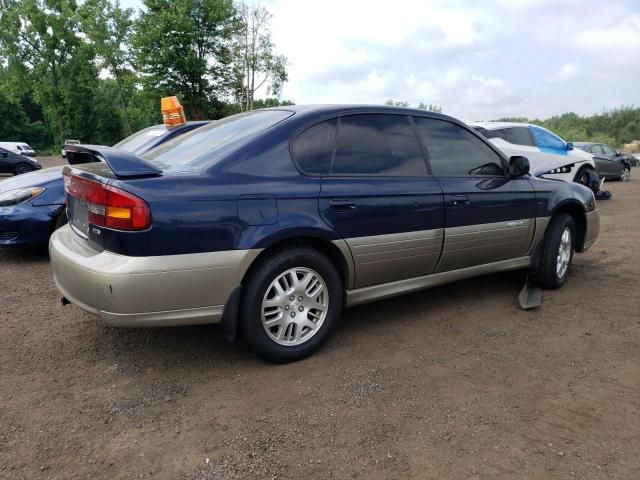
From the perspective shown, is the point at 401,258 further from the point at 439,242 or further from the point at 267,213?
the point at 267,213

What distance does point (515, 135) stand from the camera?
9.80m

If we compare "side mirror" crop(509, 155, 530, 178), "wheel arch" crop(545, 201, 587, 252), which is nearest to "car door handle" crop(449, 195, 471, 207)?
"side mirror" crop(509, 155, 530, 178)

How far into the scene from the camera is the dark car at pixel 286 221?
2.63m

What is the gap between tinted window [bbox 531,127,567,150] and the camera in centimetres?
995

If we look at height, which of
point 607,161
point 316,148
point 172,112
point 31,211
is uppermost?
point 172,112

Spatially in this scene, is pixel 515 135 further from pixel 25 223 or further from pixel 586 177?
pixel 25 223

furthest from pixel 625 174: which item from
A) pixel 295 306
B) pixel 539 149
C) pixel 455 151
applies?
pixel 295 306

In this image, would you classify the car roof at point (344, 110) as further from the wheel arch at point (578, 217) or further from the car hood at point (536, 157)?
the car hood at point (536, 157)

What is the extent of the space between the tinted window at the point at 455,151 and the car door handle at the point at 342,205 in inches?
35.4

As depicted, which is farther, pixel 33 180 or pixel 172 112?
pixel 172 112

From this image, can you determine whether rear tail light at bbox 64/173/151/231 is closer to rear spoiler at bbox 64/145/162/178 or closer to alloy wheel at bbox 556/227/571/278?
rear spoiler at bbox 64/145/162/178

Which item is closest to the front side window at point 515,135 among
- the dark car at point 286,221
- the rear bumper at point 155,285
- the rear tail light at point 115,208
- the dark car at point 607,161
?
the dark car at point 286,221

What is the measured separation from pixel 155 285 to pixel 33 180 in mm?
3876

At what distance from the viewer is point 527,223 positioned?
14.2 ft
